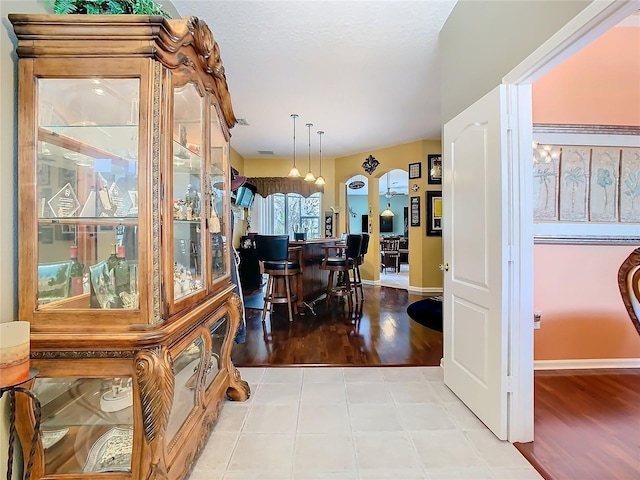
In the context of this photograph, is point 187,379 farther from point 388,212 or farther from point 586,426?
point 388,212

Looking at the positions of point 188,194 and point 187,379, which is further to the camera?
point 187,379

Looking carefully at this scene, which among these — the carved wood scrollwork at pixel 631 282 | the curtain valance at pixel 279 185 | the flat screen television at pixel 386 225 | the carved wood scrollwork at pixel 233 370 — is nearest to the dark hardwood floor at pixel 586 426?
the carved wood scrollwork at pixel 631 282

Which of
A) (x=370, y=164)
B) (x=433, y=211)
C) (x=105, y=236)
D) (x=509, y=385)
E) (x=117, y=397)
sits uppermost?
(x=370, y=164)

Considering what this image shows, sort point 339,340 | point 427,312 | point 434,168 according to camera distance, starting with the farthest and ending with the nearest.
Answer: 1. point 434,168
2. point 427,312
3. point 339,340

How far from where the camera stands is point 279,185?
7.26m

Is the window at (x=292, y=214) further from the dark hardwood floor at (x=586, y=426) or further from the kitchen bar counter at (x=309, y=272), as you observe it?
the dark hardwood floor at (x=586, y=426)

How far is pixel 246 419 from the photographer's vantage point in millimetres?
1937

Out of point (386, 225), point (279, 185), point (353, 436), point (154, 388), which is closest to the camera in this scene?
point (154, 388)

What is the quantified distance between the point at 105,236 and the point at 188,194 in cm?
40

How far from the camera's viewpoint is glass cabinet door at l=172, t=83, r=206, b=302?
4.41 ft

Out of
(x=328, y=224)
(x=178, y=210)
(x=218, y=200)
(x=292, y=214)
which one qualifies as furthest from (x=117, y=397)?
(x=292, y=214)

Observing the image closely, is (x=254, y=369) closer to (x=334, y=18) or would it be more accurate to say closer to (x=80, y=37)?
(x=80, y=37)

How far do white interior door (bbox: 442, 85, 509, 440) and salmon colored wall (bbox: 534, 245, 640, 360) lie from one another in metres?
0.96

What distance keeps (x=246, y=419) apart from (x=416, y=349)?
1803 millimetres
